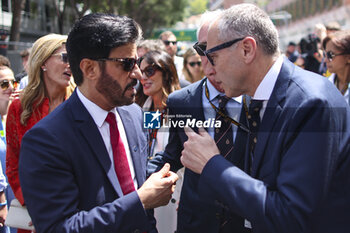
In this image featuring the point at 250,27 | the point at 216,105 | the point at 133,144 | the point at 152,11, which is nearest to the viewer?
the point at 250,27

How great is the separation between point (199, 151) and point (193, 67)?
4889mm

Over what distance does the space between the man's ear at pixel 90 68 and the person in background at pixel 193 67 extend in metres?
4.57

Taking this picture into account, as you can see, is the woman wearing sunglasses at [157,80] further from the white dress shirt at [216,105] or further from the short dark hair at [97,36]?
the short dark hair at [97,36]

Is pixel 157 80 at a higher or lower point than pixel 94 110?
lower

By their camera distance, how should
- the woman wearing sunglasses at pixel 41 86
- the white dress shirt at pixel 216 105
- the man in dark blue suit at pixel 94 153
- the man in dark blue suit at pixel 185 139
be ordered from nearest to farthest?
the man in dark blue suit at pixel 94 153 → the man in dark blue suit at pixel 185 139 → the white dress shirt at pixel 216 105 → the woman wearing sunglasses at pixel 41 86

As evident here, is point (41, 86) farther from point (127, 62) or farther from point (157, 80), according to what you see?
point (127, 62)

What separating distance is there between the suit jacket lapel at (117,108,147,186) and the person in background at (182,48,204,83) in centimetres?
433

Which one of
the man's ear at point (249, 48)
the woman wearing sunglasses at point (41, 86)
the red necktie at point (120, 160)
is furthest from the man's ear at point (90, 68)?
the woman wearing sunglasses at point (41, 86)

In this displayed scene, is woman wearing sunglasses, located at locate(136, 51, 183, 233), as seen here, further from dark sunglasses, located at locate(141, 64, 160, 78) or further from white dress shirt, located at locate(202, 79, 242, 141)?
white dress shirt, located at locate(202, 79, 242, 141)

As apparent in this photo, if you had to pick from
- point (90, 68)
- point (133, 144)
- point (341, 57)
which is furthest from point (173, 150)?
point (341, 57)

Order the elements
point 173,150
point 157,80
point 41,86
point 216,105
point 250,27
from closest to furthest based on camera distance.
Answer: point 250,27
point 216,105
point 173,150
point 41,86
point 157,80

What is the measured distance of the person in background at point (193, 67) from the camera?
649 cm

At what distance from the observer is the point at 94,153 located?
6.14 feet

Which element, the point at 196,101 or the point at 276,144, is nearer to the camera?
the point at 276,144
